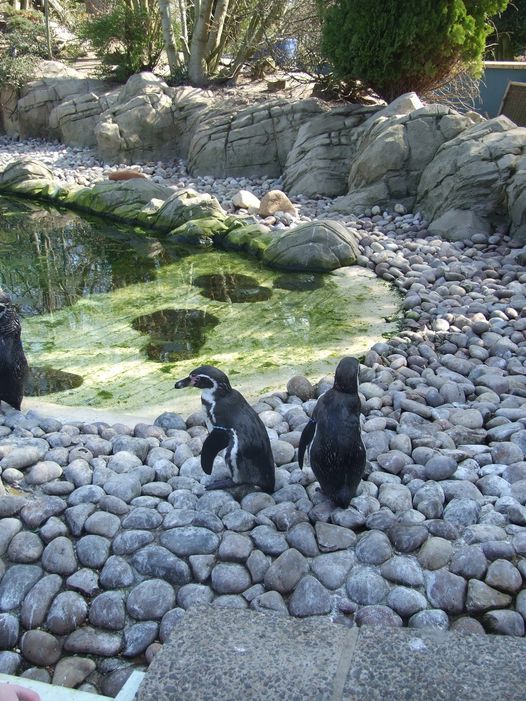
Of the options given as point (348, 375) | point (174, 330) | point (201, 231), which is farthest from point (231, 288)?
point (348, 375)

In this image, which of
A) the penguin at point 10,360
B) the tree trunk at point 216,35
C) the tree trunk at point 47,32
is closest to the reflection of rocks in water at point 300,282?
the penguin at point 10,360

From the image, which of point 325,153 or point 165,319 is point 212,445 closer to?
point 165,319

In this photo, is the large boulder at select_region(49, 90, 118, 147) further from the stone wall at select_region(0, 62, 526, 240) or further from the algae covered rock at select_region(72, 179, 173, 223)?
the algae covered rock at select_region(72, 179, 173, 223)

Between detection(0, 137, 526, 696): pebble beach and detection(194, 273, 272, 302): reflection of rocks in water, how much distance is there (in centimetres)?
267

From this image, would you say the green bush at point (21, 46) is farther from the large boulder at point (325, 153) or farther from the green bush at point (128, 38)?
the large boulder at point (325, 153)

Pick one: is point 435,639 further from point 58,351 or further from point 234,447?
point 58,351

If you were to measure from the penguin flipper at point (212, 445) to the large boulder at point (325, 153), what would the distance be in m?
7.87

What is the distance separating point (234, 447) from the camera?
3.65 m

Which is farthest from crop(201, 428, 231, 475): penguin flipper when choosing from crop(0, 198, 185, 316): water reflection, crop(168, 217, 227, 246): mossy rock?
crop(168, 217, 227, 246): mossy rock

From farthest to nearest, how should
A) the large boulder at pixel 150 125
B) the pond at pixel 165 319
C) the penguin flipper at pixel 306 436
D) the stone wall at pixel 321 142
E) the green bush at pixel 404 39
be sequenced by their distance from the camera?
the large boulder at pixel 150 125, the green bush at pixel 404 39, the stone wall at pixel 321 142, the pond at pixel 165 319, the penguin flipper at pixel 306 436

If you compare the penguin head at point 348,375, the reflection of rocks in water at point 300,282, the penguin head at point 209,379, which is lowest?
the reflection of rocks in water at point 300,282

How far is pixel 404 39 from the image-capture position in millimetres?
10570

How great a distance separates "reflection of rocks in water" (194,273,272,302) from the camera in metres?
7.66

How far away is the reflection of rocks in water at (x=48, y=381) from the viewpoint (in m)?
5.50
